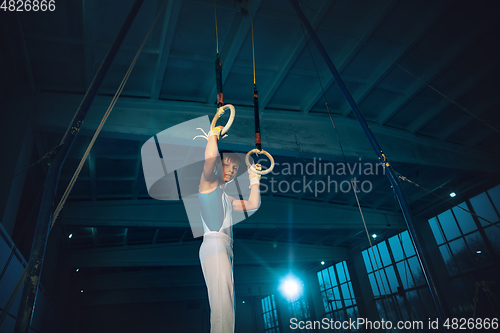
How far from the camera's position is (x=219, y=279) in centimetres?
212

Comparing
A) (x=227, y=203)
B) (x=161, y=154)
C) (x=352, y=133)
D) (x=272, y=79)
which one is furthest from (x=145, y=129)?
(x=352, y=133)

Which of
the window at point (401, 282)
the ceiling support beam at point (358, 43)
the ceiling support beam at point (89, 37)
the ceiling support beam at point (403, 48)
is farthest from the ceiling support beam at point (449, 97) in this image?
the ceiling support beam at point (89, 37)

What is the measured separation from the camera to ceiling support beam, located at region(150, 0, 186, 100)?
4603 millimetres

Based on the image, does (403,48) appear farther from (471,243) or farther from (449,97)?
(471,243)

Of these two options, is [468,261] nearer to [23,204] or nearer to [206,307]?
[23,204]

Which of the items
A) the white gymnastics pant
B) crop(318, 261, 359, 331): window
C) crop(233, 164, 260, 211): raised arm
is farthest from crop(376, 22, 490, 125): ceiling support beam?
crop(318, 261, 359, 331): window

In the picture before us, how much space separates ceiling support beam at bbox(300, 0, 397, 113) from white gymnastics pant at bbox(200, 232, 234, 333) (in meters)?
4.57

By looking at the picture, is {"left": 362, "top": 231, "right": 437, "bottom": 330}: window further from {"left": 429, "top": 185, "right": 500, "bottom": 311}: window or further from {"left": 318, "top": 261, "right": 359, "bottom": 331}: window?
{"left": 318, "top": 261, "right": 359, "bottom": 331}: window

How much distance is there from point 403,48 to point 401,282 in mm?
10895

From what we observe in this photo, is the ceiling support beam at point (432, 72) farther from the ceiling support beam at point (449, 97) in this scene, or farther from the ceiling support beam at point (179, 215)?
the ceiling support beam at point (179, 215)

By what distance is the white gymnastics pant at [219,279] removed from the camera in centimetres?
204

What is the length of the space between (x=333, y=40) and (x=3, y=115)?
6213 millimetres

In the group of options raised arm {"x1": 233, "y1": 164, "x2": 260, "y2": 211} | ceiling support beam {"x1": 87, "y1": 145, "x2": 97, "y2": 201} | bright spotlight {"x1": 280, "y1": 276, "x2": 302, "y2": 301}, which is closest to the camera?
raised arm {"x1": 233, "y1": 164, "x2": 260, "y2": 211}

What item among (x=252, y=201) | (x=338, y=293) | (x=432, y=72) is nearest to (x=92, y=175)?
(x=252, y=201)
